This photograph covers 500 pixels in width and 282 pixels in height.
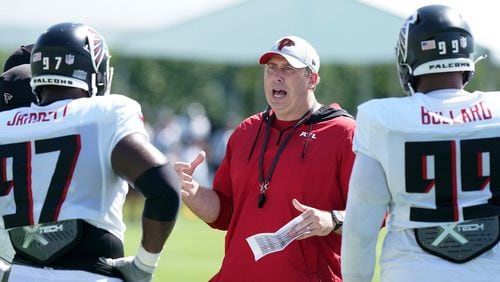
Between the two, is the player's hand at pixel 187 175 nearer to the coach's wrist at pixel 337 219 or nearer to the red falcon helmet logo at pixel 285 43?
the red falcon helmet logo at pixel 285 43

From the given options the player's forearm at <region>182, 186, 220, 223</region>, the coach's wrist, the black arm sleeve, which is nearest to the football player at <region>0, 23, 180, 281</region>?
the black arm sleeve

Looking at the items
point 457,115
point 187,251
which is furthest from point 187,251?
point 457,115

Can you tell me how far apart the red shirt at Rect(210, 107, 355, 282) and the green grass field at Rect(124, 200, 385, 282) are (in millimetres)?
6400

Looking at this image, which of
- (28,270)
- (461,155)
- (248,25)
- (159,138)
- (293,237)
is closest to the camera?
(461,155)

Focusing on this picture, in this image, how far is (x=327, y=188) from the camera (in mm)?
5758

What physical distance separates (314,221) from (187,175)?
966mm

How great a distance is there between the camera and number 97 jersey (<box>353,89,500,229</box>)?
14.7ft

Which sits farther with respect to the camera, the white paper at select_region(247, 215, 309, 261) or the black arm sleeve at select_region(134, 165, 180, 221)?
the white paper at select_region(247, 215, 309, 261)

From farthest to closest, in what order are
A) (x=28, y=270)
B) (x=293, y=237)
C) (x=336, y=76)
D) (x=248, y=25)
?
(x=336, y=76)
(x=248, y=25)
(x=293, y=237)
(x=28, y=270)

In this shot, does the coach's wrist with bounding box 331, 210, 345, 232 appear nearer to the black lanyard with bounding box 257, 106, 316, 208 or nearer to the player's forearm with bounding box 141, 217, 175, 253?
the black lanyard with bounding box 257, 106, 316, 208

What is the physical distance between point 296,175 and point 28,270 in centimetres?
166

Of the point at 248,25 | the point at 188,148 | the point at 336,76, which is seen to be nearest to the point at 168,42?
the point at 248,25

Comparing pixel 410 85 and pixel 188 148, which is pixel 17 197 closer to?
pixel 410 85

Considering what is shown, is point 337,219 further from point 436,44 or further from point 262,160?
point 436,44
